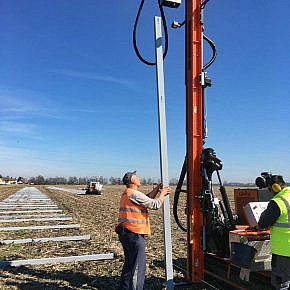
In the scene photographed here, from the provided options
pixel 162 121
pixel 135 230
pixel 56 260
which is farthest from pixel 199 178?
pixel 56 260

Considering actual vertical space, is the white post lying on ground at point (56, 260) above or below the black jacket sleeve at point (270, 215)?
below

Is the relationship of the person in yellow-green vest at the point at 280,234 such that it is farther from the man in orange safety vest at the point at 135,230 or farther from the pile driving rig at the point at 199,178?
the man in orange safety vest at the point at 135,230

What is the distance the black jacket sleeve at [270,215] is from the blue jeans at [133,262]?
193 cm

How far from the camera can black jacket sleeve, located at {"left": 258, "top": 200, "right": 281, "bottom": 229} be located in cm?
491

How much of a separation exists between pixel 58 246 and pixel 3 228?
13.3 ft

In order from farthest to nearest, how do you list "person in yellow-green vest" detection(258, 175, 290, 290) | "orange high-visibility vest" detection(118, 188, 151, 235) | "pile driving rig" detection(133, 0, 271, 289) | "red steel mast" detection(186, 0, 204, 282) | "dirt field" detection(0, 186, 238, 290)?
"dirt field" detection(0, 186, 238, 290)
"red steel mast" detection(186, 0, 204, 282)
"pile driving rig" detection(133, 0, 271, 289)
"orange high-visibility vest" detection(118, 188, 151, 235)
"person in yellow-green vest" detection(258, 175, 290, 290)

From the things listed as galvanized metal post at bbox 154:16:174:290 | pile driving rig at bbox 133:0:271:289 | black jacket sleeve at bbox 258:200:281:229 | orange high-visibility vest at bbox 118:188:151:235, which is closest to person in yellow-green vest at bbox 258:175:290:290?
black jacket sleeve at bbox 258:200:281:229

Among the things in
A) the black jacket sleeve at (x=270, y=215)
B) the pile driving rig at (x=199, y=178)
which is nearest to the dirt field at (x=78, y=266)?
the pile driving rig at (x=199, y=178)

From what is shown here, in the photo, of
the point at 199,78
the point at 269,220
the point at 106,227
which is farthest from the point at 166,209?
the point at 106,227

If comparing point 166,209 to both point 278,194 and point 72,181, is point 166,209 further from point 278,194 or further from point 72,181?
point 72,181

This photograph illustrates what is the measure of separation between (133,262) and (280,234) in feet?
7.41

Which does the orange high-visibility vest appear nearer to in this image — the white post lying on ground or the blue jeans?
the blue jeans

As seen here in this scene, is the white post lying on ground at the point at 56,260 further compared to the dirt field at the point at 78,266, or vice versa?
the white post lying on ground at the point at 56,260

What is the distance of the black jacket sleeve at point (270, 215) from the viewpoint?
491 centimetres
